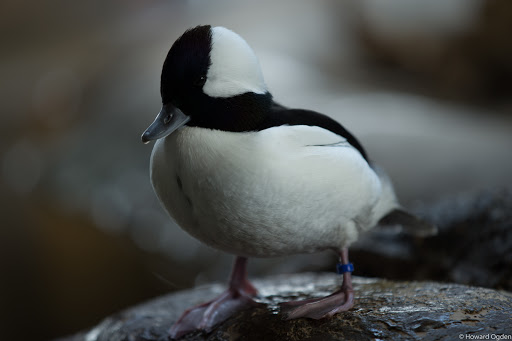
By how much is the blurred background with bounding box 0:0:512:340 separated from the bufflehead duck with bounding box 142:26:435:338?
51.3 inches

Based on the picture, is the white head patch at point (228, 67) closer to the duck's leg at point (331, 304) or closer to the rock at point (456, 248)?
the duck's leg at point (331, 304)

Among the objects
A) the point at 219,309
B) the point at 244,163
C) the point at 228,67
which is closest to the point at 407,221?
the point at 219,309

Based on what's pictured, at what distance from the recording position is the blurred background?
145 inches

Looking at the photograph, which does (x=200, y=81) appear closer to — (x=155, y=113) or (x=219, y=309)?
(x=219, y=309)

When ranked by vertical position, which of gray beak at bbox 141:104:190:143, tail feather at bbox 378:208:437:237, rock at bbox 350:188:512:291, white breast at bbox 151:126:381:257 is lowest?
rock at bbox 350:188:512:291

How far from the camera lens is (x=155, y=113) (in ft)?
14.0

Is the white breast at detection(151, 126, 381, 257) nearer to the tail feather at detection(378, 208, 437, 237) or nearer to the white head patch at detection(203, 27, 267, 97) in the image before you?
the white head patch at detection(203, 27, 267, 97)

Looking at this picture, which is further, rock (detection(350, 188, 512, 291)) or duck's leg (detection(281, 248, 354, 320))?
rock (detection(350, 188, 512, 291))

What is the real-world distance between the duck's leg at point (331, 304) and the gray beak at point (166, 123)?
610 mm

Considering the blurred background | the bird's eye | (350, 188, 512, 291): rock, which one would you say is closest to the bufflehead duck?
the bird's eye

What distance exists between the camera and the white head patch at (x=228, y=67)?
130 centimetres

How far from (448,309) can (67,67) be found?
567cm

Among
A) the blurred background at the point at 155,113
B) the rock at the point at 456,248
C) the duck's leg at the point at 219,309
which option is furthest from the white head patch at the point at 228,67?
the blurred background at the point at 155,113

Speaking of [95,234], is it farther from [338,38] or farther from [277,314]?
[338,38]
